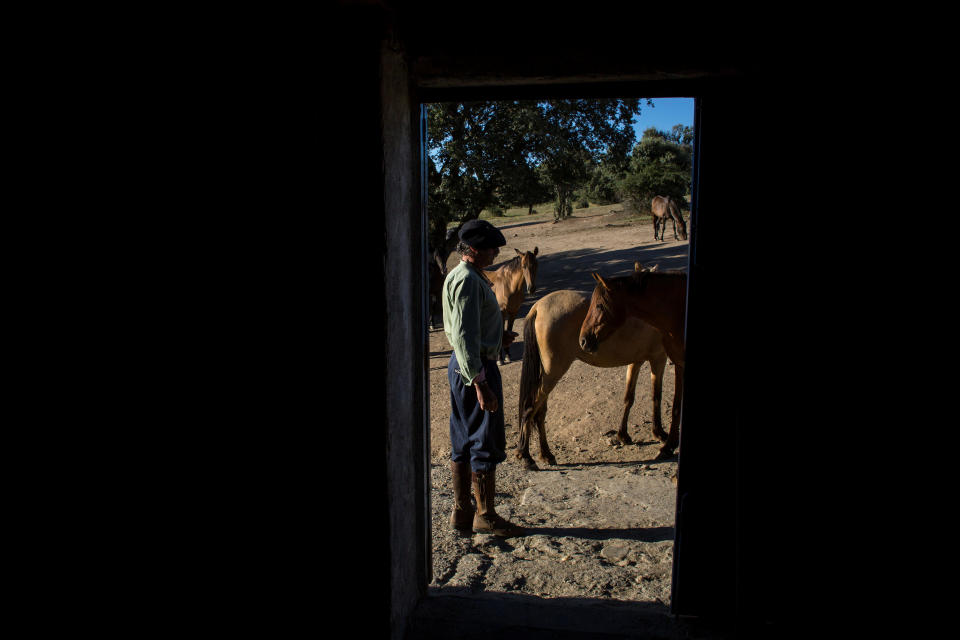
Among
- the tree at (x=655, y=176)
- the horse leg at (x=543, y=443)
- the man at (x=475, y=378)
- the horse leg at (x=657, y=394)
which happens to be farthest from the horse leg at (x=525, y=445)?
the tree at (x=655, y=176)

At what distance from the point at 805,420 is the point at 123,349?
226 cm

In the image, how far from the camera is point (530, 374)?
5699 millimetres

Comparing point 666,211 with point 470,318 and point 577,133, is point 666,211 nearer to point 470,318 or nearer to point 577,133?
point 577,133

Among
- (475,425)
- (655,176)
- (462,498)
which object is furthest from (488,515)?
(655,176)

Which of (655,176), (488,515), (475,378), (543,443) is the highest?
(655,176)

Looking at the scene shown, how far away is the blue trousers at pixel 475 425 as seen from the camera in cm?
354

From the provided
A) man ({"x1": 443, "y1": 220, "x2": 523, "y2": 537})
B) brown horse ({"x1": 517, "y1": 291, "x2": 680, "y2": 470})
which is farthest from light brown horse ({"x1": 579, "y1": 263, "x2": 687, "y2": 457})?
man ({"x1": 443, "y1": 220, "x2": 523, "y2": 537})

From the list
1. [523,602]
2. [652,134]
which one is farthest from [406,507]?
[652,134]

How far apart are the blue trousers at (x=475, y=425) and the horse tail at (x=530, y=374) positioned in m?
1.87

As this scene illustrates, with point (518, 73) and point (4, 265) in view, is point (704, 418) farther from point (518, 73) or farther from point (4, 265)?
point (4, 265)

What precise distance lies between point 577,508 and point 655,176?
2288 centimetres

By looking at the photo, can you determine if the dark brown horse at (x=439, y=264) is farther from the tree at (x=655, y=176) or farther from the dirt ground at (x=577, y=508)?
the tree at (x=655, y=176)

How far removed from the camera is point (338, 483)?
2.09m

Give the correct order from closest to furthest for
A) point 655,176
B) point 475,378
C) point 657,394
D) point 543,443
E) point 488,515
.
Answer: point 475,378 < point 488,515 < point 543,443 < point 657,394 < point 655,176
